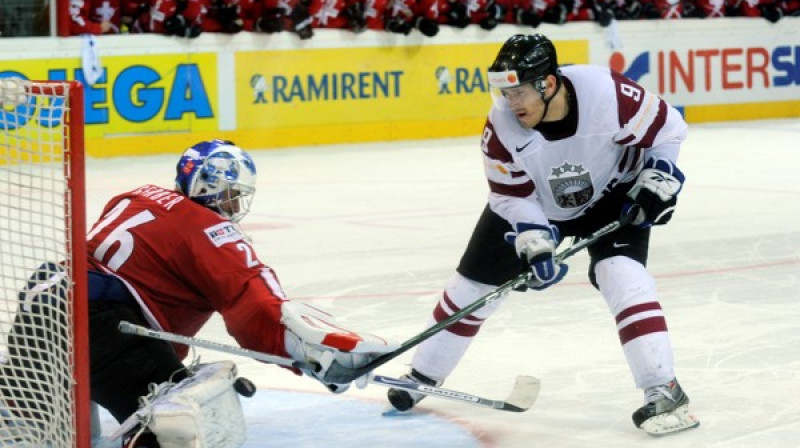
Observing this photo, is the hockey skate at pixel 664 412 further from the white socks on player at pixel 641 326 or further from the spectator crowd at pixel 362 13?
the spectator crowd at pixel 362 13

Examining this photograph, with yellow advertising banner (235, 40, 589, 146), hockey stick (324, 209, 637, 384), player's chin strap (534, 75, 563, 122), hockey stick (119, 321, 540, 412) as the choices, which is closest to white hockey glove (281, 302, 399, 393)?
hockey stick (119, 321, 540, 412)

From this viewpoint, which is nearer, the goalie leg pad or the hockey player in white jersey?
the goalie leg pad

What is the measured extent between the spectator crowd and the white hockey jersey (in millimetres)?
6528

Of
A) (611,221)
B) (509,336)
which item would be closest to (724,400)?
(611,221)

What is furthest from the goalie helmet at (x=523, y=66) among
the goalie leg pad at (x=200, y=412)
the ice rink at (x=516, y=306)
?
the goalie leg pad at (x=200, y=412)

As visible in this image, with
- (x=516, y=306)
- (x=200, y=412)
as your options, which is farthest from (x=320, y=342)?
(x=516, y=306)

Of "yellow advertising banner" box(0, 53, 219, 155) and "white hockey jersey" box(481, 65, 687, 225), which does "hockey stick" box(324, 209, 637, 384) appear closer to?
"white hockey jersey" box(481, 65, 687, 225)

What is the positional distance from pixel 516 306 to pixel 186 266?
2099 mm

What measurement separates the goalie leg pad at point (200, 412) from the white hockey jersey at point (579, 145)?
2.95 feet

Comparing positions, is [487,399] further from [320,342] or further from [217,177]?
[217,177]

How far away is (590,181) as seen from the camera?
393 centimetres

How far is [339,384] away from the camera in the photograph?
3.50 metres

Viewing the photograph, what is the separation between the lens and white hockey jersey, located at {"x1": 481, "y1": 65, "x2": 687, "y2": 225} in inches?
152

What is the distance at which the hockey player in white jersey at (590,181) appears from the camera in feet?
12.3
